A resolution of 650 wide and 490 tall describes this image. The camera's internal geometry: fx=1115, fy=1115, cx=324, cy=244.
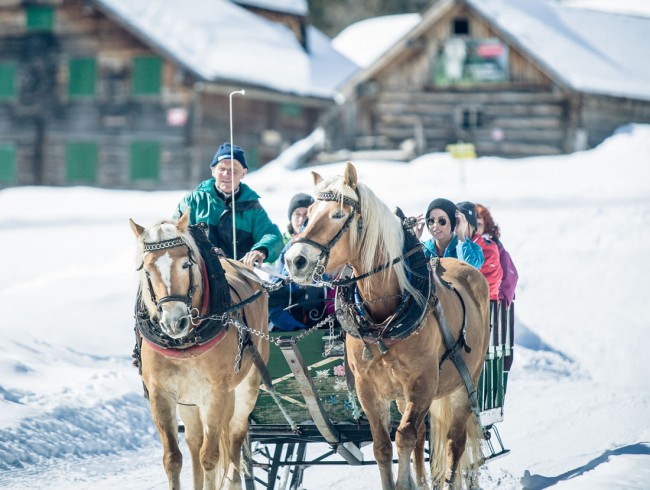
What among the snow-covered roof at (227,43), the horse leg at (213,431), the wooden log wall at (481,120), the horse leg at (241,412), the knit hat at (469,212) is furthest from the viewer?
the wooden log wall at (481,120)

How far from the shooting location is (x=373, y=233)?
5734 mm

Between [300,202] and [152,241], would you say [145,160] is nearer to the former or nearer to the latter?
[300,202]

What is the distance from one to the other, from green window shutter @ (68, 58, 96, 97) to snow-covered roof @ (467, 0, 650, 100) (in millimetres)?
10036

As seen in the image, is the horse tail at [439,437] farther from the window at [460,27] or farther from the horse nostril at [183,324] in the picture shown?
the window at [460,27]

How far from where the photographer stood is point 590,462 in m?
8.23

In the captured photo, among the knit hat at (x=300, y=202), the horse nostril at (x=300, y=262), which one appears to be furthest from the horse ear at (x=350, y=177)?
the knit hat at (x=300, y=202)

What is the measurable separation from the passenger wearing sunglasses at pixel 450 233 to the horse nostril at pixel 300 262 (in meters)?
1.84

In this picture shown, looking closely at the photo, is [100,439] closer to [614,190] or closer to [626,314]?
[626,314]

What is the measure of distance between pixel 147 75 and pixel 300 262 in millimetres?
24533

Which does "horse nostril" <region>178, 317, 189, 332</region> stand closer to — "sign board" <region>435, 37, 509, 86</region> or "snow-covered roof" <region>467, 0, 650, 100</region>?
"snow-covered roof" <region>467, 0, 650, 100</region>

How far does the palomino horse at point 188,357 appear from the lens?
18.8 ft

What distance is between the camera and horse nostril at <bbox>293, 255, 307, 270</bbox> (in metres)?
5.27

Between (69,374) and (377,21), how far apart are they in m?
32.4

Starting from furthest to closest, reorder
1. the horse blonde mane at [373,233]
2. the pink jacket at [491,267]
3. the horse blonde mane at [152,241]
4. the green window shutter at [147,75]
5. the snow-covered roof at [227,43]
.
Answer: the green window shutter at [147,75] < the snow-covered roof at [227,43] < the pink jacket at [491,267] < the horse blonde mane at [152,241] < the horse blonde mane at [373,233]
